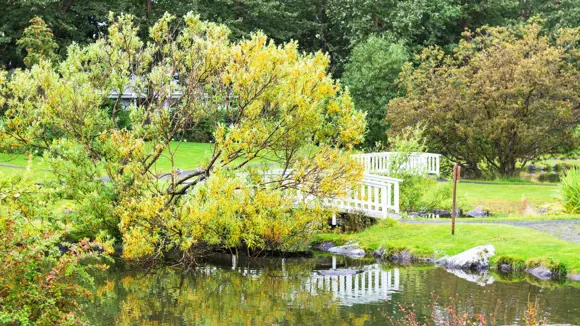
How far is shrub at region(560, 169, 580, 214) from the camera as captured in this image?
2595 centimetres

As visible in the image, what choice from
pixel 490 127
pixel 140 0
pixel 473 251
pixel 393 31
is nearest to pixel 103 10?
pixel 140 0

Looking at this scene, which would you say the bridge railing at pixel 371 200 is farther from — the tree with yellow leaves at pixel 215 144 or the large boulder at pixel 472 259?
the large boulder at pixel 472 259

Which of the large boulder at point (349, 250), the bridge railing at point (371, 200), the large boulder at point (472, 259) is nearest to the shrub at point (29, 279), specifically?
the large boulder at point (472, 259)

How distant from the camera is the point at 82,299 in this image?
56.0 feet

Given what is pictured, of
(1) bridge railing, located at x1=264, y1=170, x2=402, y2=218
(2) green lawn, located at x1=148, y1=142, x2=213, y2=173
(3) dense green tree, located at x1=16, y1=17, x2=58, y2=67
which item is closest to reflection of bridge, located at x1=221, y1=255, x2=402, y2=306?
(1) bridge railing, located at x1=264, y1=170, x2=402, y2=218

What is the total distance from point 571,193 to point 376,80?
23.4m

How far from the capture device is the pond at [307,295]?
15648mm

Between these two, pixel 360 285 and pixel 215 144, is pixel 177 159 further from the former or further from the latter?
pixel 360 285

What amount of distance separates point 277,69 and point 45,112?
6498mm

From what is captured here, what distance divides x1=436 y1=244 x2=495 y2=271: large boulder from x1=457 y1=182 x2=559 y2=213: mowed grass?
6840 mm

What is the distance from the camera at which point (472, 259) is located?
67.1ft

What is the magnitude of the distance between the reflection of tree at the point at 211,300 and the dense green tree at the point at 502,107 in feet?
57.9

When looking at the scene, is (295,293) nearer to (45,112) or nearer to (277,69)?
(277,69)

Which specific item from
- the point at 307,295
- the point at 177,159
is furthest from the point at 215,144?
the point at 177,159
